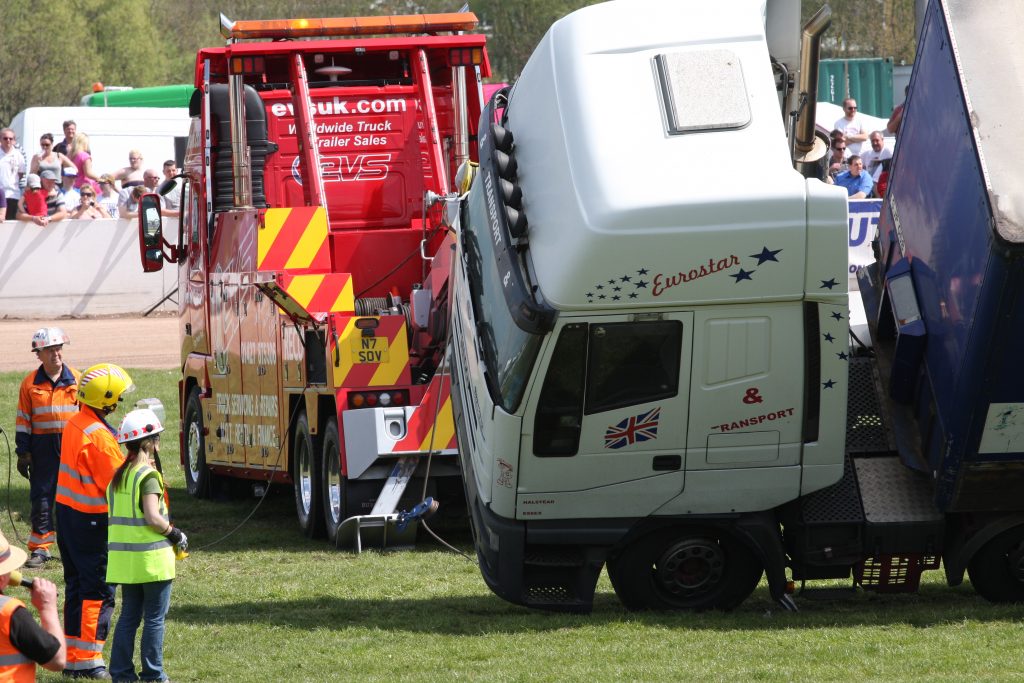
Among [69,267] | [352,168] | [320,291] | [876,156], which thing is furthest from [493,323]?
[69,267]

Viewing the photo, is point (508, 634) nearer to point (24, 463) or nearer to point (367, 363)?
point (367, 363)

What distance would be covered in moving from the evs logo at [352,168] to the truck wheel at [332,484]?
2346 mm

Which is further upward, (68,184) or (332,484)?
(332,484)

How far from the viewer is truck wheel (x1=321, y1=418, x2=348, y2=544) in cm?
1143

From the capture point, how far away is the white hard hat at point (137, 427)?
775cm

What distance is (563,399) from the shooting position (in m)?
8.51

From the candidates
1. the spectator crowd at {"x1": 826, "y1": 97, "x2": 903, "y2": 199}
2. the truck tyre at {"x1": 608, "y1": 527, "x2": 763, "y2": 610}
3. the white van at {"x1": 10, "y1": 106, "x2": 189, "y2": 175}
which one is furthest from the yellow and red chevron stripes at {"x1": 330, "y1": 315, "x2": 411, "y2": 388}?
the white van at {"x1": 10, "y1": 106, "x2": 189, "y2": 175}

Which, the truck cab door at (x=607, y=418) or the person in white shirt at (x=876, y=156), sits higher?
the truck cab door at (x=607, y=418)

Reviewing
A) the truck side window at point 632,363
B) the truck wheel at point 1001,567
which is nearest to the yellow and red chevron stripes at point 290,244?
the truck side window at point 632,363

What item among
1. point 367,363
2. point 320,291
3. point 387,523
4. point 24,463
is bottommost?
point 387,523

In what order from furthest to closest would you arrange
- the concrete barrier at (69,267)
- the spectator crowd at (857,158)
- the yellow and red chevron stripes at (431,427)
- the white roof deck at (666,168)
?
the concrete barrier at (69,267)
the spectator crowd at (857,158)
the yellow and red chevron stripes at (431,427)
the white roof deck at (666,168)

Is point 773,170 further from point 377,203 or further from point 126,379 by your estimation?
point 377,203

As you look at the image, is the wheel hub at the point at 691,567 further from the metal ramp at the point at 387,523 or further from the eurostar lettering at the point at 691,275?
the metal ramp at the point at 387,523

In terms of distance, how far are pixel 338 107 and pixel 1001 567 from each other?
21.7 ft
